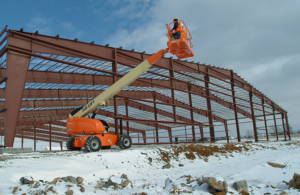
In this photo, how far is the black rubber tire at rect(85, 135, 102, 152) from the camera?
1271 centimetres

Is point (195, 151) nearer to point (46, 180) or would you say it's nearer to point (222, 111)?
point (46, 180)

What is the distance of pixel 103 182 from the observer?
9.08 metres

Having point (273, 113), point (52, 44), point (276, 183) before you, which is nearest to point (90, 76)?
point (52, 44)

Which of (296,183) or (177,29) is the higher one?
(177,29)

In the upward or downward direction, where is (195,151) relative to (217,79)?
downward

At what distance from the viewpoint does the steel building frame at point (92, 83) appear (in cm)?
1378

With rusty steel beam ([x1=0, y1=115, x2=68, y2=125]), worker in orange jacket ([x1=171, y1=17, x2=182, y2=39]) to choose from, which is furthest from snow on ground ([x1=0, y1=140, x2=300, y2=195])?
rusty steel beam ([x1=0, y1=115, x2=68, y2=125])

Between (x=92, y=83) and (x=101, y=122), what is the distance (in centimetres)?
808

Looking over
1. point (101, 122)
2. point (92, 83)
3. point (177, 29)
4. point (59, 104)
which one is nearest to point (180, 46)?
point (177, 29)

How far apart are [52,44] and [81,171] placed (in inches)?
370

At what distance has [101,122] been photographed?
14.5m

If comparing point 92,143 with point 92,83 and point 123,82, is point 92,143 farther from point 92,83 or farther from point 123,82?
point 92,83

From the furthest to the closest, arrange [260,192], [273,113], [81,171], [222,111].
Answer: [273,113], [222,111], [81,171], [260,192]

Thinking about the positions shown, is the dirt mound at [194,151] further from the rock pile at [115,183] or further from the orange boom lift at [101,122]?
the rock pile at [115,183]
